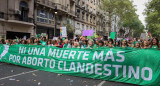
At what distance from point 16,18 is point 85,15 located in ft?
71.2

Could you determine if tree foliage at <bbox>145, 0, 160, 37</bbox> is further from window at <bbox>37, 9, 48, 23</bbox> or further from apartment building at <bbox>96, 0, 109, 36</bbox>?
apartment building at <bbox>96, 0, 109, 36</bbox>

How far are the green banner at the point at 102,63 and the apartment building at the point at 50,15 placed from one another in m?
14.0

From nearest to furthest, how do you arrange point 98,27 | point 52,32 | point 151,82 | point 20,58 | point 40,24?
1. point 151,82
2. point 20,58
3. point 40,24
4. point 52,32
5. point 98,27

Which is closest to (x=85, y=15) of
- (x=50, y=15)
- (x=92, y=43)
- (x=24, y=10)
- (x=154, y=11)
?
(x=50, y=15)

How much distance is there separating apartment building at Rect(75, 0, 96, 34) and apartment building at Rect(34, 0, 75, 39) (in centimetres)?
490

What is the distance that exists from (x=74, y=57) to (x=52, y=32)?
69.1 feet

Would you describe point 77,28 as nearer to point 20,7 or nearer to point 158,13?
point 20,7

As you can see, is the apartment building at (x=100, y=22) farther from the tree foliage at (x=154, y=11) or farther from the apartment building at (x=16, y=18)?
the apartment building at (x=16, y=18)

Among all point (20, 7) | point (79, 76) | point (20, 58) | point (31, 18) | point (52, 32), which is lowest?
point (79, 76)

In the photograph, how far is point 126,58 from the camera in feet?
15.6

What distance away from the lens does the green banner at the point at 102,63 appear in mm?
4379

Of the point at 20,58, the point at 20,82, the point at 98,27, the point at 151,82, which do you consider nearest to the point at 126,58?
the point at 151,82

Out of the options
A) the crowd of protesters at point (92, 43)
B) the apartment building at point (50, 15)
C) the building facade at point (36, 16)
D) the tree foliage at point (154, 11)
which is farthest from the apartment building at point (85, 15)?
the crowd of protesters at point (92, 43)

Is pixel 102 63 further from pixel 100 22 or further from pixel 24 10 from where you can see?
pixel 100 22
